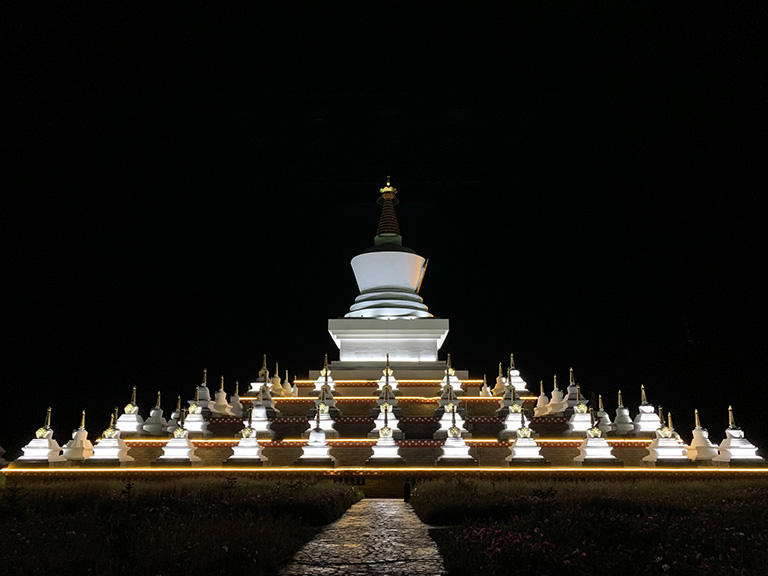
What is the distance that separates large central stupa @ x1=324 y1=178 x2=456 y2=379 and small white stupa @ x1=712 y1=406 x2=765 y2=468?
8650mm

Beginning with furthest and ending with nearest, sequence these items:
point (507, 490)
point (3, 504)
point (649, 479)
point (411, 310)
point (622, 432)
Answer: point (411, 310) → point (622, 432) → point (649, 479) → point (507, 490) → point (3, 504)

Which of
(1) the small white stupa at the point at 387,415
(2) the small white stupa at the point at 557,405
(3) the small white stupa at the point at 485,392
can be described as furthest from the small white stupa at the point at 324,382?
(2) the small white stupa at the point at 557,405

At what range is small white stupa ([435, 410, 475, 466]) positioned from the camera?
12.9 m

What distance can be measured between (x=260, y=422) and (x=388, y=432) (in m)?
3.62

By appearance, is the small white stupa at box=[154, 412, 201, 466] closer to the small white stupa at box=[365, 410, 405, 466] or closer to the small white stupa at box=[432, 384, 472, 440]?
the small white stupa at box=[365, 410, 405, 466]

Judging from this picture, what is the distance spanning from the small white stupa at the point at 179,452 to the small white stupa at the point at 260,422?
57.8 inches

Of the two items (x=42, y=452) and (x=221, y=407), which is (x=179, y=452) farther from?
(x=221, y=407)

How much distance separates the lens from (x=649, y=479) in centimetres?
1209

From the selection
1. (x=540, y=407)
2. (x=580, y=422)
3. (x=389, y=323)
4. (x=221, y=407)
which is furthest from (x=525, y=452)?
(x=389, y=323)

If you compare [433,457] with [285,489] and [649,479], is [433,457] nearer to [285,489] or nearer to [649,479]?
[649,479]

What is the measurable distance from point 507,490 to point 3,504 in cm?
677

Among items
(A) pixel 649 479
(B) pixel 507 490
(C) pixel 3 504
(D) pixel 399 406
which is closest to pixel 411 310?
(D) pixel 399 406

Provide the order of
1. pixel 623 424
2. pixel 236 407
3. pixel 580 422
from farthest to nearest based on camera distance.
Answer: pixel 236 407 < pixel 623 424 < pixel 580 422

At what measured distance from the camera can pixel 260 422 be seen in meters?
15.0
